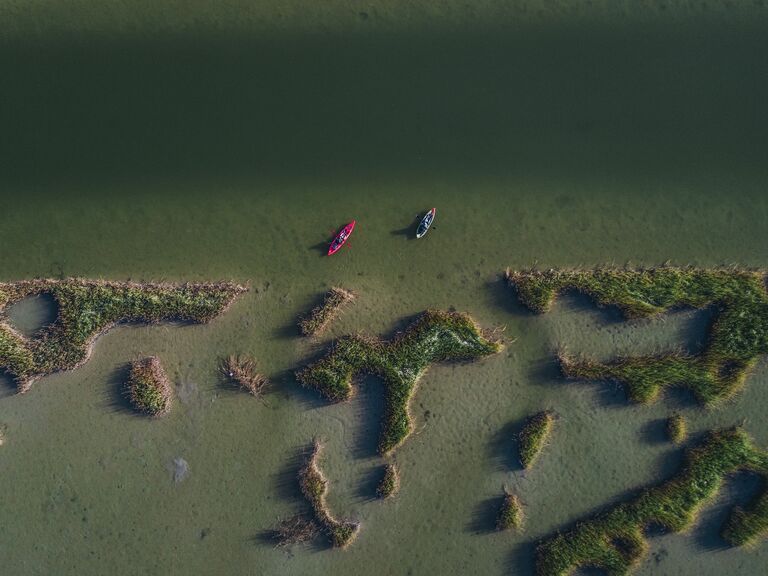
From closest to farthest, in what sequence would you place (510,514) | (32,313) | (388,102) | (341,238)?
(510,514) < (341,238) < (32,313) < (388,102)

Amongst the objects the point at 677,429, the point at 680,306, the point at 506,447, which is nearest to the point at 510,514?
the point at 506,447

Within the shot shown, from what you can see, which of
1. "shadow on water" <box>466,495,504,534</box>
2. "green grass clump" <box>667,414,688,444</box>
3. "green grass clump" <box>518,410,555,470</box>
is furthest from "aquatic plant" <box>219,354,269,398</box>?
"green grass clump" <box>667,414,688,444</box>

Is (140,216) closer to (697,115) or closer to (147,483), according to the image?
(147,483)

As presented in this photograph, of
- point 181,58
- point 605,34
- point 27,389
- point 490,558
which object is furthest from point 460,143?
point 27,389

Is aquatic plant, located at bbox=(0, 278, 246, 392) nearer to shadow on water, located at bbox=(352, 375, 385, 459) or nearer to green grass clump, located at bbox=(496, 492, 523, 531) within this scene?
shadow on water, located at bbox=(352, 375, 385, 459)

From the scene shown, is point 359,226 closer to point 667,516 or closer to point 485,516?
point 485,516

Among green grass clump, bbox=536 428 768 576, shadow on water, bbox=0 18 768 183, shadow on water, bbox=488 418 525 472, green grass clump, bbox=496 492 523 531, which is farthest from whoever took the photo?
shadow on water, bbox=0 18 768 183
